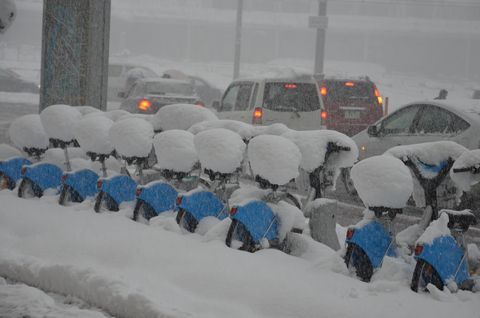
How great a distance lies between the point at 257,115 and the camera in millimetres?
13984

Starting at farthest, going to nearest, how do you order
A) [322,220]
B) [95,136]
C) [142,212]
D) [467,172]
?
[95,136], [142,212], [322,220], [467,172]

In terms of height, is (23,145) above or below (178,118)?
below

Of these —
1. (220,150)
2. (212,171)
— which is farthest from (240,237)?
(220,150)

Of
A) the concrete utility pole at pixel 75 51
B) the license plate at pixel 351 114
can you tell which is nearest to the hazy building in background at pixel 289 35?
the license plate at pixel 351 114

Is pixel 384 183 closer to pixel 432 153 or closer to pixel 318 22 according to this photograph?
pixel 432 153

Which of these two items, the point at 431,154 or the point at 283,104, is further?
the point at 283,104

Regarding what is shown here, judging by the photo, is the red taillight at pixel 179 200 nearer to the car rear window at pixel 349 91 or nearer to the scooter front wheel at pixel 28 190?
the scooter front wheel at pixel 28 190

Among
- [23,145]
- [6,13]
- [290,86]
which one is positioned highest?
[6,13]

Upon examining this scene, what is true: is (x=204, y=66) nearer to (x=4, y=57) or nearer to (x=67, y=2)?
(x=4, y=57)

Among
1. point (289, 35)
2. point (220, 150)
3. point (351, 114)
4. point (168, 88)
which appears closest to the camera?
point (220, 150)

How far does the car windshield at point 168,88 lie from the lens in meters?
19.1

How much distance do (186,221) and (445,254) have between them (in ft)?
8.35

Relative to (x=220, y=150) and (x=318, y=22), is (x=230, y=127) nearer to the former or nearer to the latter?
(x=220, y=150)

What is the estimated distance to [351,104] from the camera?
1764cm
